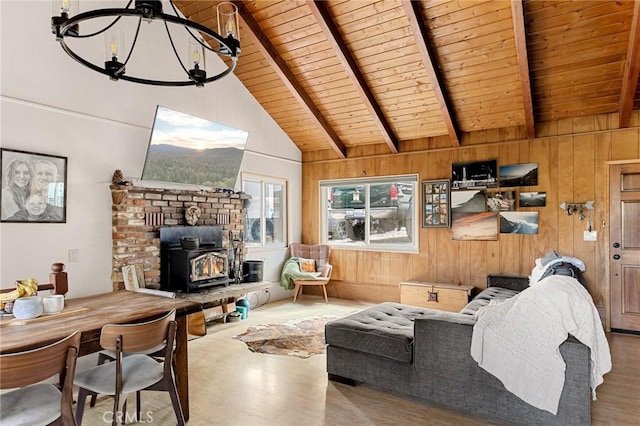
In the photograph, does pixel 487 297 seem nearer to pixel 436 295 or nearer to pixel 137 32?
pixel 436 295

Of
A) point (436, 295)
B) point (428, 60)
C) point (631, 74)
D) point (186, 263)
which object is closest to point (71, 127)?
point (186, 263)

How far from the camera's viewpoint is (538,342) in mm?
2330

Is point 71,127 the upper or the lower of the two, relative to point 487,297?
upper

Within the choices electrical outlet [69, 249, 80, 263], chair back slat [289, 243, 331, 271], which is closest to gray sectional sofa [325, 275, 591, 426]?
electrical outlet [69, 249, 80, 263]

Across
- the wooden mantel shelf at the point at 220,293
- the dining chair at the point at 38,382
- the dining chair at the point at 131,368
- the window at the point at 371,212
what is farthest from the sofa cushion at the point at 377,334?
the window at the point at 371,212

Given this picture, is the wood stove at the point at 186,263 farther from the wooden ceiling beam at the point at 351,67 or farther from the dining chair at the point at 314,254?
the wooden ceiling beam at the point at 351,67

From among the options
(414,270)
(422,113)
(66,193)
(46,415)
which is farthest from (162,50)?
(414,270)

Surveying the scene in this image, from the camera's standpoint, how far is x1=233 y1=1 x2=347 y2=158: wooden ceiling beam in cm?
455

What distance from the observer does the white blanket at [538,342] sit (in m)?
2.29

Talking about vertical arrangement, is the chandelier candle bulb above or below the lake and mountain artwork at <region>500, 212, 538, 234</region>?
above

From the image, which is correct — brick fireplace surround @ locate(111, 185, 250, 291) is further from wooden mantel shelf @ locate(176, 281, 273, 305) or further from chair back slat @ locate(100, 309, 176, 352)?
chair back slat @ locate(100, 309, 176, 352)

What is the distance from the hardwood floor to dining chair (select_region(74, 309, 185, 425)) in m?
0.48

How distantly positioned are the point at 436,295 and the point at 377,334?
8.90ft

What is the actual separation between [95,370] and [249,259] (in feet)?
11.8
